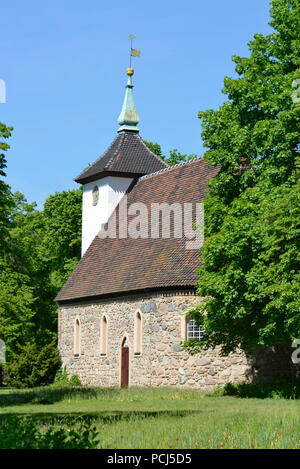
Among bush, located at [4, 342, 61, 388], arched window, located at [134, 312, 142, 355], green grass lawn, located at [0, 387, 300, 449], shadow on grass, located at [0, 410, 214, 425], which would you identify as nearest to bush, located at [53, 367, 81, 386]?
bush, located at [4, 342, 61, 388]

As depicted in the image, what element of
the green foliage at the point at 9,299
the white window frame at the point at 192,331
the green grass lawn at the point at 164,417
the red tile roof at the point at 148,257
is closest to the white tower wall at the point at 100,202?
the red tile roof at the point at 148,257

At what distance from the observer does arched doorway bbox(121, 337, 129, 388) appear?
3350cm

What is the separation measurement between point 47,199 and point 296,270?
35.0 meters

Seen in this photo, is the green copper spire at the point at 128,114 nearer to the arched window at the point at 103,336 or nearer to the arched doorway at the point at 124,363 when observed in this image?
the arched window at the point at 103,336

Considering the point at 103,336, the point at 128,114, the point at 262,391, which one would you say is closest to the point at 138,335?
the point at 103,336

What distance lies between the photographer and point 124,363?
33.7 m

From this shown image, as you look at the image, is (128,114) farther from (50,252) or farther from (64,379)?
(64,379)

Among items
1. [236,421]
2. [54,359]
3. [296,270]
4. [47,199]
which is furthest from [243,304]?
[47,199]

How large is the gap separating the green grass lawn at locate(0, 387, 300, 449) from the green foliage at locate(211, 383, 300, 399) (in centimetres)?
77

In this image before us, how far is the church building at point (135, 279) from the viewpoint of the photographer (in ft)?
98.3

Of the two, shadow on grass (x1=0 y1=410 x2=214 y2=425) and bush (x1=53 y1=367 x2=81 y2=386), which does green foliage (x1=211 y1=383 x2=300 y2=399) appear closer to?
shadow on grass (x1=0 y1=410 x2=214 y2=425)

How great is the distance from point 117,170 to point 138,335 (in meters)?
12.0

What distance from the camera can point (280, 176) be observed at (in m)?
22.5
